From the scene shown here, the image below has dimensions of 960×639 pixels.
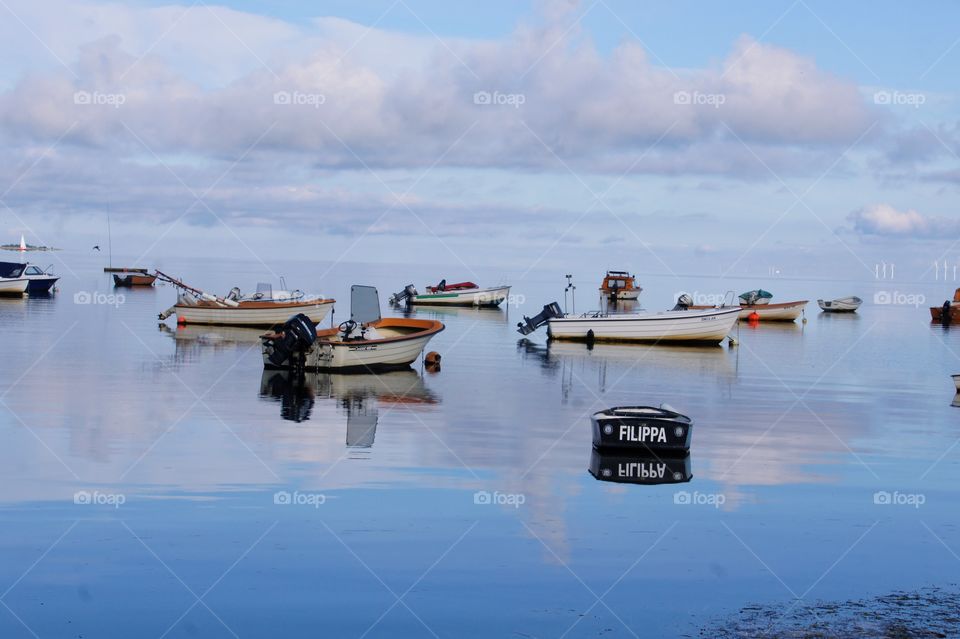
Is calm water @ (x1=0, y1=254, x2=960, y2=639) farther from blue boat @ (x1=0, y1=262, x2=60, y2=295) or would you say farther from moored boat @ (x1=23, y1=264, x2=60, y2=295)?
moored boat @ (x1=23, y1=264, x2=60, y2=295)

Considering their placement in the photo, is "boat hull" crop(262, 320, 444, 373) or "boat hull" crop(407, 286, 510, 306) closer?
"boat hull" crop(262, 320, 444, 373)

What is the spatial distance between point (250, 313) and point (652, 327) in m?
23.0

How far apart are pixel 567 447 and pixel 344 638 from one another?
14476mm

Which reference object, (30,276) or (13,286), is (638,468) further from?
(30,276)

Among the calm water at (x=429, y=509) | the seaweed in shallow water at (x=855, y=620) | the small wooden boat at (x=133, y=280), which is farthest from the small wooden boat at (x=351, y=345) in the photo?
the small wooden boat at (x=133, y=280)

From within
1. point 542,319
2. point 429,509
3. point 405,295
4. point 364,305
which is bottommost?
point 429,509

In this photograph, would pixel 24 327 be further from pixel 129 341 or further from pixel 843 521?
pixel 843 521

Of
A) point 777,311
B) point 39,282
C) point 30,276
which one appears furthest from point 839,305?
point 30,276

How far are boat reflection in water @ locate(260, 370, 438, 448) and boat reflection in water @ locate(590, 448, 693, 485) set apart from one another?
214 inches

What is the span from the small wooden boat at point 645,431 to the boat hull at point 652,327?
38.0m

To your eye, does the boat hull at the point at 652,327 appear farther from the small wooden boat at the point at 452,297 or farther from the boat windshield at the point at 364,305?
the small wooden boat at the point at 452,297

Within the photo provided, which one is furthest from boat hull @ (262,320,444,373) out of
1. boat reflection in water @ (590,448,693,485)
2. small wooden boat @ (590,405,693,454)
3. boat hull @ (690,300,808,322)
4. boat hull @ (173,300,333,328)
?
boat hull @ (690,300,808,322)

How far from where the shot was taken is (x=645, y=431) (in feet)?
83.7

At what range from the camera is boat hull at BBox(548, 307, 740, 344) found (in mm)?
63688
